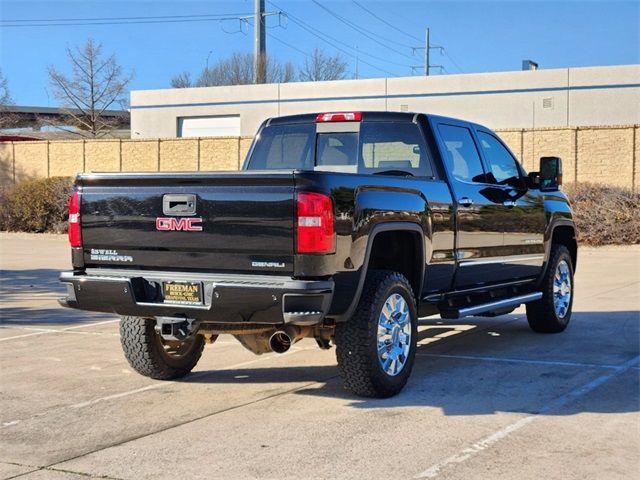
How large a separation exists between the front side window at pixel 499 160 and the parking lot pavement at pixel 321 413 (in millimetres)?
1654

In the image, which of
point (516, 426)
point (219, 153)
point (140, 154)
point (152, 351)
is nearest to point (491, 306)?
point (516, 426)

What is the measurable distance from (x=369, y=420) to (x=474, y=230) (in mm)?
2530

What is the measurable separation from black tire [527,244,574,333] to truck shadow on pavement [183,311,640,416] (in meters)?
0.13

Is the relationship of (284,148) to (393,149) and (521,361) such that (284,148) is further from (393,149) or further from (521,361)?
(521,361)

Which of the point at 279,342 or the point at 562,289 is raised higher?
the point at 562,289

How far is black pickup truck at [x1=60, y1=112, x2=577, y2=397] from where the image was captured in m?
5.83

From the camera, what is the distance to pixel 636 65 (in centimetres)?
3866

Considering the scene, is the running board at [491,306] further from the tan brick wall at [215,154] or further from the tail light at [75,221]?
the tan brick wall at [215,154]

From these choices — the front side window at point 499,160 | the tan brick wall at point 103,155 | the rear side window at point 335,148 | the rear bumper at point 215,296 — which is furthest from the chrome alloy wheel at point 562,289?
the tan brick wall at point 103,155

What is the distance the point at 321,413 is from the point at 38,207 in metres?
25.2

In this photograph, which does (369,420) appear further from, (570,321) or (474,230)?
(570,321)

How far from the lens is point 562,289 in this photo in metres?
9.79

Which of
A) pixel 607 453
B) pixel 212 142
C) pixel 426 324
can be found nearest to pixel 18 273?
pixel 426 324

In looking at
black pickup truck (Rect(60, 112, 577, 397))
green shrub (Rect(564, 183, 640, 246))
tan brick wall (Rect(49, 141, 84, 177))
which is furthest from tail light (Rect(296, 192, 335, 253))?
tan brick wall (Rect(49, 141, 84, 177))
